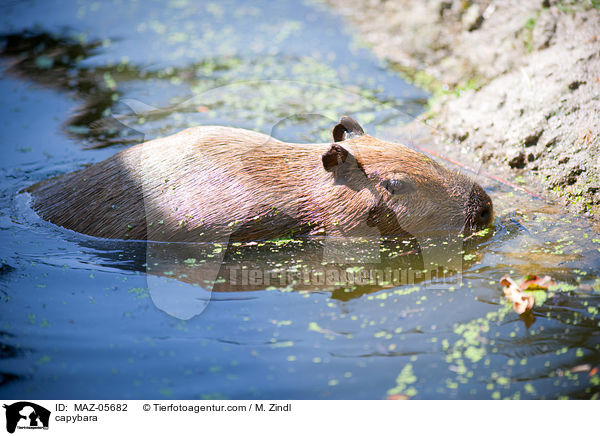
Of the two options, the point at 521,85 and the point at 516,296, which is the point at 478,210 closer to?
the point at 516,296

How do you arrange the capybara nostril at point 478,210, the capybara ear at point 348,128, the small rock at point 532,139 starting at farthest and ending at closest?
the small rock at point 532,139 < the capybara ear at point 348,128 < the capybara nostril at point 478,210

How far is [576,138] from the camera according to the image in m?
5.46

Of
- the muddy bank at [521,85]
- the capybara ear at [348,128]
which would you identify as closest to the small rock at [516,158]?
the muddy bank at [521,85]

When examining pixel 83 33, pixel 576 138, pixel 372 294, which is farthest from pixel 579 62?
pixel 83 33

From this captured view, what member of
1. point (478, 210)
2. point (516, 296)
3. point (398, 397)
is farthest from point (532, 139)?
point (398, 397)

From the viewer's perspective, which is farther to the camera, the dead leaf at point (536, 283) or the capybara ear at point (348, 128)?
the capybara ear at point (348, 128)

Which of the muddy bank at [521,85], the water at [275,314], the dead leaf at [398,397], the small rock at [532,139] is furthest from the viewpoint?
the small rock at [532,139]

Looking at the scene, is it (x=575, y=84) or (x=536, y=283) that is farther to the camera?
(x=575, y=84)

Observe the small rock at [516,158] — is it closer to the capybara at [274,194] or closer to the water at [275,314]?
the water at [275,314]

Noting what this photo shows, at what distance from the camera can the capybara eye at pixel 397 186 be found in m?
4.53

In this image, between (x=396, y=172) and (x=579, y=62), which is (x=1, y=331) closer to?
(x=396, y=172)

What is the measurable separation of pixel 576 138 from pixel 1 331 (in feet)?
16.7
